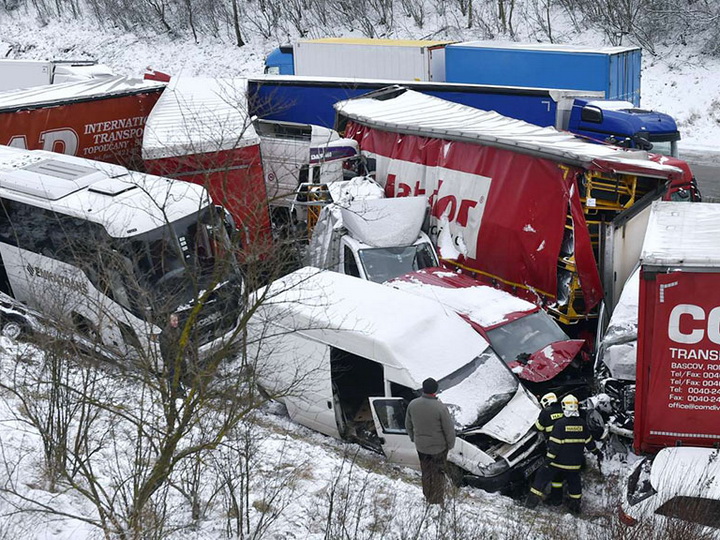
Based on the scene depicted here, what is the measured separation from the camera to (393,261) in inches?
480

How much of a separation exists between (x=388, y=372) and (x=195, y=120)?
309 inches

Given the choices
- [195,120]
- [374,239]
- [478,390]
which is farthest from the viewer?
[195,120]

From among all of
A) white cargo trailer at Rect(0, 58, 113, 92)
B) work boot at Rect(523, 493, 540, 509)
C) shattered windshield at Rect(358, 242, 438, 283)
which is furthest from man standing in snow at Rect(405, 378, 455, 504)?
white cargo trailer at Rect(0, 58, 113, 92)

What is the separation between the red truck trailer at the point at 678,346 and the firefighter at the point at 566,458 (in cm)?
55

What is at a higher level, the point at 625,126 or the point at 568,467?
the point at 625,126

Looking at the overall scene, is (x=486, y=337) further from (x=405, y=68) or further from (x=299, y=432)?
(x=405, y=68)

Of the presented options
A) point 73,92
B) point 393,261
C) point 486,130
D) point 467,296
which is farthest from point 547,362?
point 73,92

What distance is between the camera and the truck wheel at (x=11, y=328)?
1093cm

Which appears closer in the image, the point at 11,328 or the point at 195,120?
the point at 11,328

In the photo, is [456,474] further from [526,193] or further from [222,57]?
[222,57]

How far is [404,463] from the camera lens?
29.5 feet

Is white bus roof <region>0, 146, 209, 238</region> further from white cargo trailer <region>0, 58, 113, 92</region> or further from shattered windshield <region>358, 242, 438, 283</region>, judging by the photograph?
white cargo trailer <region>0, 58, 113, 92</region>

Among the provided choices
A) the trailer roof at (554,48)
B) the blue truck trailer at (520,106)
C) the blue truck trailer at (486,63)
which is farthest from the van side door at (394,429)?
the trailer roof at (554,48)

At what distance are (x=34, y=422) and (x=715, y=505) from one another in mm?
5266
